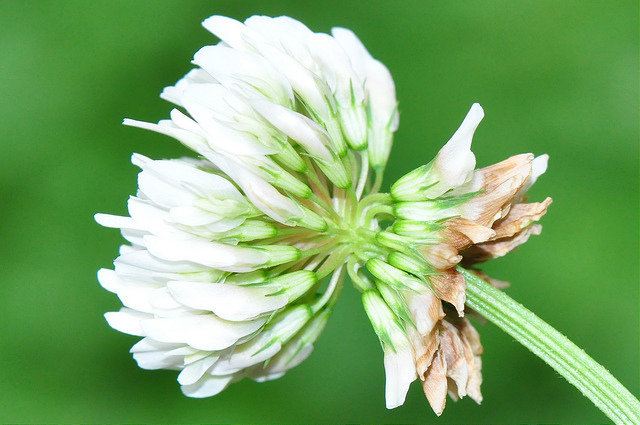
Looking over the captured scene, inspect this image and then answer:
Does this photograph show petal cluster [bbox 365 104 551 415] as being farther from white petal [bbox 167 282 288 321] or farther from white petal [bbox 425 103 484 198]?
white petal [bbox 167 282 288 321]

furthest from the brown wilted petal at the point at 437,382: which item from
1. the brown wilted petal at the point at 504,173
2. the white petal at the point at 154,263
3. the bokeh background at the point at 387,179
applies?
the bokeh background at the point at 387,179

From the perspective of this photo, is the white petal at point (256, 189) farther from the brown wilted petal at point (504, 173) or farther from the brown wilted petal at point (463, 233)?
the brown wilted petal at point (504, 173)

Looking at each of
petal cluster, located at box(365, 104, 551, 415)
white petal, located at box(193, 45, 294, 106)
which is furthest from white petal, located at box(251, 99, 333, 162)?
petal cluster, located at box(365, 104, 551, 415)

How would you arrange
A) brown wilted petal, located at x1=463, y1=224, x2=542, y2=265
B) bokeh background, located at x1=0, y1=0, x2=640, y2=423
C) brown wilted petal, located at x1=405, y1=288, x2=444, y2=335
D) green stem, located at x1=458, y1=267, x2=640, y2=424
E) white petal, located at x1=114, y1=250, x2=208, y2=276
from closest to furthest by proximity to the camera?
green stem, located at x1=458, y1=267, x2=640, y2=424, brown wilted petal, located at x1=405, y1=288, x2=444, y2=335, white petal, located at x1=114, y1=250, x2=208, y2=276, brown wilted petal, located at x1=463, y1=224, x2=542, y2=265, bokeh background, located at x1=0, y1=0, x2=640, y2=423

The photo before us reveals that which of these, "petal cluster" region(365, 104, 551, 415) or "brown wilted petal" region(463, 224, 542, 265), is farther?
"brown wilted petal" region(463, 224, 542, 265)

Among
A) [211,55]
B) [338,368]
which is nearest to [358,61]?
[211,55]

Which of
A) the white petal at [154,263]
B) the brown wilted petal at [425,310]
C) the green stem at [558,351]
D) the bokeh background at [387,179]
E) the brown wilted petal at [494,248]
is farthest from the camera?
the bokeh background at [387,179]

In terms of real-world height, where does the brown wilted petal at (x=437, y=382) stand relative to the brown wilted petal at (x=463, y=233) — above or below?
below
